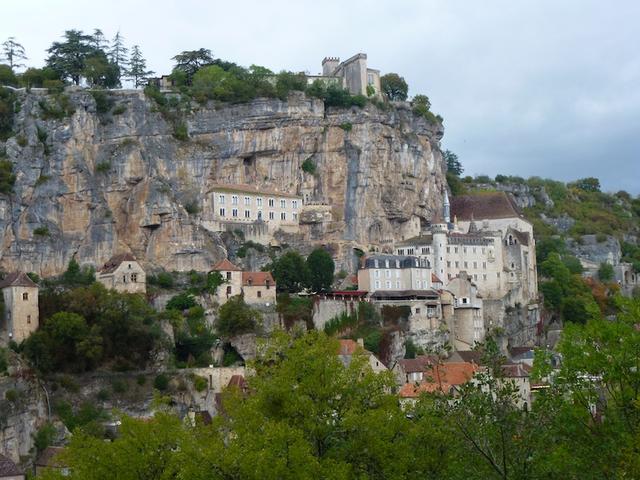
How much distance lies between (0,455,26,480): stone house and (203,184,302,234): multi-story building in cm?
3496

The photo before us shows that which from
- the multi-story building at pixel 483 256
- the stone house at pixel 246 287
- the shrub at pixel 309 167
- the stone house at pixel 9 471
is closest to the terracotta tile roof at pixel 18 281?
the stone house at pixel 246 287

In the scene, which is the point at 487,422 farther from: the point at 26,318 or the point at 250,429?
the point at 26,318

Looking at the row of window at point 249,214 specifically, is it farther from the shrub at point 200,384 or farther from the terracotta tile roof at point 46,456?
the terracotta tile roof at point 46,456

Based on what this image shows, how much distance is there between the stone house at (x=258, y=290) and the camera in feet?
271

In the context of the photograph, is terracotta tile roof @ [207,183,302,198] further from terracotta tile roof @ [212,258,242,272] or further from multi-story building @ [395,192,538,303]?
multi-story building @ [395,192,538,303]

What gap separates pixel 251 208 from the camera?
91.8m

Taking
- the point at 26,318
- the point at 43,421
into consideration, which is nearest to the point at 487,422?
the point at 43,421

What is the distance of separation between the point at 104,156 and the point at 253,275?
16.6m

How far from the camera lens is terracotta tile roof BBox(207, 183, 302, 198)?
9131 cm

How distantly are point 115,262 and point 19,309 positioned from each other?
11.3m

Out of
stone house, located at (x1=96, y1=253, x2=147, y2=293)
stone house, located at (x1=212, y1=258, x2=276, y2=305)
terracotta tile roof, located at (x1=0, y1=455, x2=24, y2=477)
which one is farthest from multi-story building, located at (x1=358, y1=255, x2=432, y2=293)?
terracotta tile roof, located at (x1=0, y1=455, x2=24, y2=477)

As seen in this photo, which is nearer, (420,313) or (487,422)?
(487,422)

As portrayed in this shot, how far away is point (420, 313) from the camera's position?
8538 centimetres

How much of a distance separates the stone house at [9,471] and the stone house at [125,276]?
2399 centimetres
